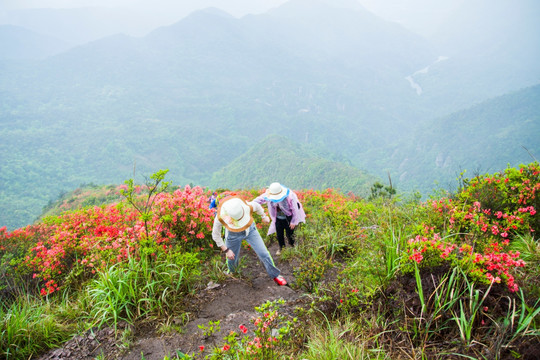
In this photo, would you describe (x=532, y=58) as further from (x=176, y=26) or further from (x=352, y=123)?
(x=176, y=26)

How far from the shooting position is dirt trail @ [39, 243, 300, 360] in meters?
2.99

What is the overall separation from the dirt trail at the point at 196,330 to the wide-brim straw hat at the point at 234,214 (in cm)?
86

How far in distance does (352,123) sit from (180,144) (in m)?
75.8

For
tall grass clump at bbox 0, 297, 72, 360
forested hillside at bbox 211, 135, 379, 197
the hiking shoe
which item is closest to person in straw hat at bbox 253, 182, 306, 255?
the hiking shoe

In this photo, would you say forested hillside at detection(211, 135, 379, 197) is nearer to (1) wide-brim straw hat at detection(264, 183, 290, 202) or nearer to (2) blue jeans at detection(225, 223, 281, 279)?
(1) wide-brim straw hat at detection(264, 183, 290, 202)

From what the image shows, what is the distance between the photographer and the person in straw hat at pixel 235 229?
3846mm

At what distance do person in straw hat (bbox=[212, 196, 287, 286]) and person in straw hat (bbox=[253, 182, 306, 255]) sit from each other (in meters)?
0.68

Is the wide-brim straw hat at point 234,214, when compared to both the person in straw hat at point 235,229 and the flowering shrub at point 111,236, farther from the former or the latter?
the flowering shrub at point 111,236

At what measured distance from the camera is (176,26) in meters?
199

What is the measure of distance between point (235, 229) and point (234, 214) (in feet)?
0.76

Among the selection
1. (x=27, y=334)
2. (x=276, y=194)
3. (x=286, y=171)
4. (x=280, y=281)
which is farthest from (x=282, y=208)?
(x=286, y=171)

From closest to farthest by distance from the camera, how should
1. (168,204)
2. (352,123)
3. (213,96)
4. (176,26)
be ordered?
(168,204), (352,123), (213,96), (176,26)

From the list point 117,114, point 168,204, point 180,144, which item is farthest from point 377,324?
point 117,114

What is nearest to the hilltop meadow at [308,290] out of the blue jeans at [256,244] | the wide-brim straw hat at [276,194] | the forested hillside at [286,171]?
the blue jeans at [256,244]
